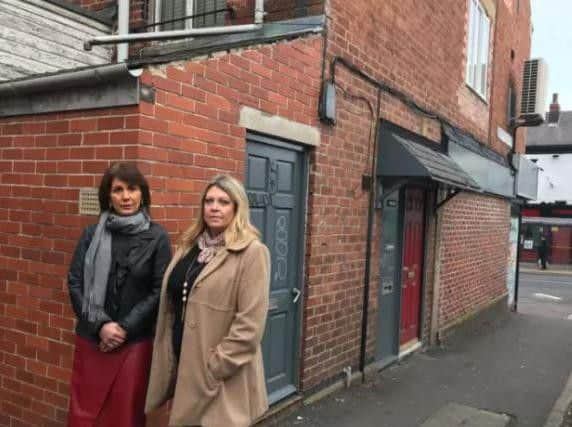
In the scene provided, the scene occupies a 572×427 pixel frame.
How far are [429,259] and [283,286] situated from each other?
11.6 feet

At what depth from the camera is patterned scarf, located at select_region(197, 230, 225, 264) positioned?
8.75 feet

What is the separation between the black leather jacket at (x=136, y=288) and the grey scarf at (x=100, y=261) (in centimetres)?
4

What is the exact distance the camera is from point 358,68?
5.41 metres

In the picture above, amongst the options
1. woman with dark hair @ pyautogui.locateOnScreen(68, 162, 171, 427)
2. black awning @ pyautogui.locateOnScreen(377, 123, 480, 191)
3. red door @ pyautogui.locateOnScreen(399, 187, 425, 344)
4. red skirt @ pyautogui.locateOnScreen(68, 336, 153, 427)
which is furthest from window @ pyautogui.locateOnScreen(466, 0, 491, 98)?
red skirt @ pyautogui.locateOnScreen(68, 336, 153, 427)

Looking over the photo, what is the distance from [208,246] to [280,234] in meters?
1.96

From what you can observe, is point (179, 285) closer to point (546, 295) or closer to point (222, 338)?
point (222, 338)

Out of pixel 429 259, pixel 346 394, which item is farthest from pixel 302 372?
pixel 429 259

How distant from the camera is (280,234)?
4.64 metres

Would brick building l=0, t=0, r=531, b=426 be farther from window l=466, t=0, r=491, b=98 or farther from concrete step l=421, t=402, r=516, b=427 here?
concrete step l=421, t=402, r=516, b=427

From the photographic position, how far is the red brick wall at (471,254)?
8289mm

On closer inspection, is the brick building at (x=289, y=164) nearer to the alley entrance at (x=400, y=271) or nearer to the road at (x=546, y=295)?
the alley entrance at (x=400, y=271)

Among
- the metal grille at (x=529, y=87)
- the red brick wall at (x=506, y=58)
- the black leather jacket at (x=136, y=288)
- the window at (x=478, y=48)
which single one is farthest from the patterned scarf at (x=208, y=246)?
the metal grille at (x=529, y=87)

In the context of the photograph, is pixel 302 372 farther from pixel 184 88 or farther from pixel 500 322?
pixel 500 322

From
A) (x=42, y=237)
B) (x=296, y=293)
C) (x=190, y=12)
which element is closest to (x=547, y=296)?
(x=296, y=293)
